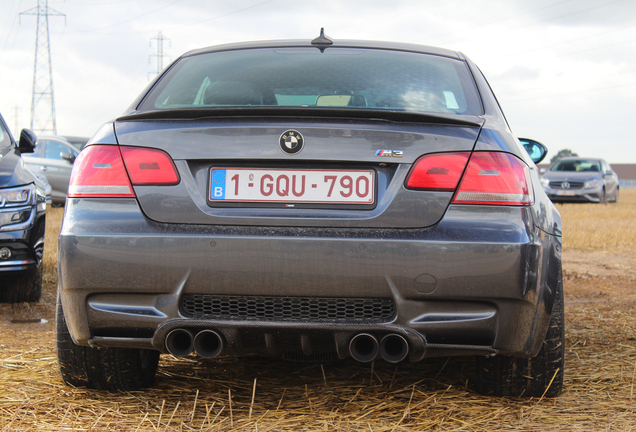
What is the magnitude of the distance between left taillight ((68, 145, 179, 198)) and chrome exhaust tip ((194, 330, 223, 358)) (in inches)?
21.6

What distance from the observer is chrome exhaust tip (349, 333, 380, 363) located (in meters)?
2.39

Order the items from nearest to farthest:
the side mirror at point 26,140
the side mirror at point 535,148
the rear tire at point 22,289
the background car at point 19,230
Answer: the side mirror at point 535,148
the background car at point 19,230
the rear tire at point 22,289
the side mirror at point 26,140

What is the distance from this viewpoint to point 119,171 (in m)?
2.54

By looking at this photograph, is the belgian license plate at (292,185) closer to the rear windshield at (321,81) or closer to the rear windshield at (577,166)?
the rear windshield at (321,81)

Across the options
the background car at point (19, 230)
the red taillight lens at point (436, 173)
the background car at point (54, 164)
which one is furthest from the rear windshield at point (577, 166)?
the red taillight lens at point (436, 173)

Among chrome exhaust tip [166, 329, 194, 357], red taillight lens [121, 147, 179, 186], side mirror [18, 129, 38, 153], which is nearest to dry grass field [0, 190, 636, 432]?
chrome exhaust tip [166, 329, 194, 357]

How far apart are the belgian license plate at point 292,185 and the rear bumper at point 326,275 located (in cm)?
12

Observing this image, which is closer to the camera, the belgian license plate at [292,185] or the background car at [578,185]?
the belgian license plate at [292,185]

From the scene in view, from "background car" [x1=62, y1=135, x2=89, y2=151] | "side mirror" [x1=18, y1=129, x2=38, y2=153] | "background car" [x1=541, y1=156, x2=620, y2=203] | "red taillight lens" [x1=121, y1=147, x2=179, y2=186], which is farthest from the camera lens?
"background car" [x1=541, y1=156, x2=620, y2=203]

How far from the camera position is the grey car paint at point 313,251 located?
2.37m

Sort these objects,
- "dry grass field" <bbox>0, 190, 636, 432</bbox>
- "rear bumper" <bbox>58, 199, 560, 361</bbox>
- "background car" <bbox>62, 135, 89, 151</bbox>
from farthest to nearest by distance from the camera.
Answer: "background car" <bbox>62, 135, 89, 151</bbox> < "dry grass field" <bbox>0, 190, 636, 432</bbox> < "rear bumper" <bbox>58, 199, 560, 361</bbox>

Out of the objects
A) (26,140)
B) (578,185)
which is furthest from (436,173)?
(578,185)

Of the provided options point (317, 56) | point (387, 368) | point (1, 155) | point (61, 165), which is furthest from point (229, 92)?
point (61, 165)

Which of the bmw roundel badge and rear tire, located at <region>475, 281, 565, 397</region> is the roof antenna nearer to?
the bmw roundel badge
